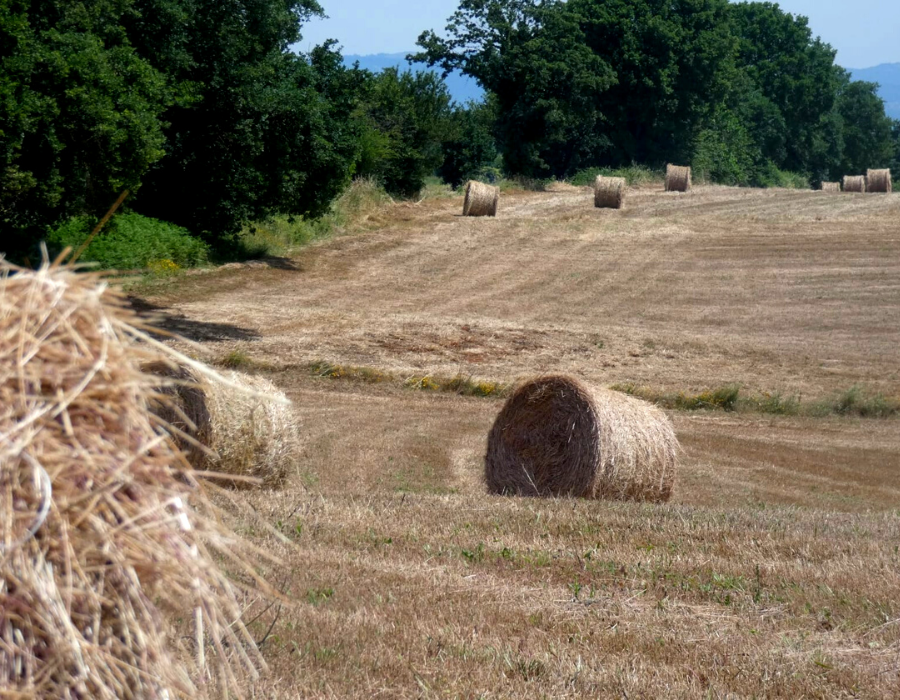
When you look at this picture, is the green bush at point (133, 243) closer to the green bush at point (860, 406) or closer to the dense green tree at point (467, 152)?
the green bush at point (860, 406)

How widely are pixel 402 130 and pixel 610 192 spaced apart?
9.31 meters

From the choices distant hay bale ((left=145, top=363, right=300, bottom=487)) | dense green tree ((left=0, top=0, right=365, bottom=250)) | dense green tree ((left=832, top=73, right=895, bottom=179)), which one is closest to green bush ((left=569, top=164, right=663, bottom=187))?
dense green tree ((left=0, top=0, right=365, bottom=250))

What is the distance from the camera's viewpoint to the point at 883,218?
36500 mm

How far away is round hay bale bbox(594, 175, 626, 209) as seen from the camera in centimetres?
3991

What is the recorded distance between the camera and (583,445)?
10.3 m

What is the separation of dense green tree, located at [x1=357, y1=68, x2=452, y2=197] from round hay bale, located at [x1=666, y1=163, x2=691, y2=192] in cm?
1002

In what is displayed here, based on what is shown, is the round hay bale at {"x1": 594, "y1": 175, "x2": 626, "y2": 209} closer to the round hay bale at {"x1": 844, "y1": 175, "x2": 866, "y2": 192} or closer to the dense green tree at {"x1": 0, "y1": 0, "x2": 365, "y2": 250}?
the round hay bale at {"x1": 844, "y1": 175, "x2": 866, "y2": 192}

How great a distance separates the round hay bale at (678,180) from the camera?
46.8 metres

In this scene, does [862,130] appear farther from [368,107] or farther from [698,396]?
[698,396]

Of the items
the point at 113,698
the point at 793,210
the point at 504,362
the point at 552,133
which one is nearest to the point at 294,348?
the point at 504,362

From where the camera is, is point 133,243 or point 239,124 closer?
point 239,124

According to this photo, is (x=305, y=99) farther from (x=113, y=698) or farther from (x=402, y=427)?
(x=113, y=698)

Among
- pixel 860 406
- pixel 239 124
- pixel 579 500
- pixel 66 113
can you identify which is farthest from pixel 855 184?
pixel 579 500

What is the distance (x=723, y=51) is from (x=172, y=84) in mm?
50147
